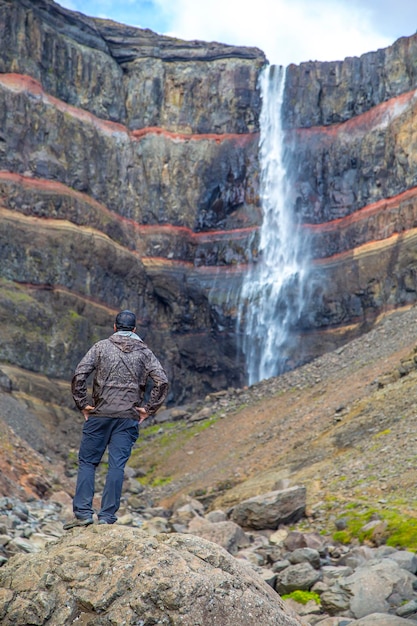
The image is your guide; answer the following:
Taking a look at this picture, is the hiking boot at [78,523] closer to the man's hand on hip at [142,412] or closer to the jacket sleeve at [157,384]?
the man's hand on hip at [142,412]

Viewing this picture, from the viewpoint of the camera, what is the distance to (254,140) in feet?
237

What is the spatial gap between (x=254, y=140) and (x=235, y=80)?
6.75 m

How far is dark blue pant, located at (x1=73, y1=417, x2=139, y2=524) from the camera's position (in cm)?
946

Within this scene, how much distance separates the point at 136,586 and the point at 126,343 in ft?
10.7

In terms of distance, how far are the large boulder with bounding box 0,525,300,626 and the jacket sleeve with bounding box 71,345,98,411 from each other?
1.99 meters

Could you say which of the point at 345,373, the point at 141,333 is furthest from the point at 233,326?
the point at 345,373

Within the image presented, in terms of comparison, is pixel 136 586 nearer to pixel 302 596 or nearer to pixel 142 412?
pixel 142 412

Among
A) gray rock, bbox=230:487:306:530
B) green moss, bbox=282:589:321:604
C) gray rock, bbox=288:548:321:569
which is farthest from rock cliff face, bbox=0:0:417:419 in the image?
green moss, bbox=282:589:321:604

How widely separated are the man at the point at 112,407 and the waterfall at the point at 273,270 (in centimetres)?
5363

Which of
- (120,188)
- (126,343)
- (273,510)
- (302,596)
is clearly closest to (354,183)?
(120,188)

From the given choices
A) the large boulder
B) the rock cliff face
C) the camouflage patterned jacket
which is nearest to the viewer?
the large boulder

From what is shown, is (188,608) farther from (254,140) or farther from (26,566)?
(254,140)

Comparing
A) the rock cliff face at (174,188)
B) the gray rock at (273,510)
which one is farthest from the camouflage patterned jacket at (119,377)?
the rock cliff face at (174,188)

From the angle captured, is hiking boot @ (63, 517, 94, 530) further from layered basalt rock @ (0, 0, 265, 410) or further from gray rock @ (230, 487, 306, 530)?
layered basalt rock @ (0, 0, 265, 410)
